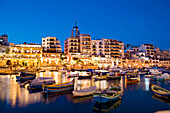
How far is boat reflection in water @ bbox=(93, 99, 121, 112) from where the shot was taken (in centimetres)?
1794

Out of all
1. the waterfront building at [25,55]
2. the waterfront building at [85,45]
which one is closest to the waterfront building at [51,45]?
the waterfront building at [25,55]

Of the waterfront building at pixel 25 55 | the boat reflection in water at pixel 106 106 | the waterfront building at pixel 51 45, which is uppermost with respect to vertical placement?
the waterfront building at pixel 51 45

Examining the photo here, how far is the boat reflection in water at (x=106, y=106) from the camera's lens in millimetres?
→ 17939

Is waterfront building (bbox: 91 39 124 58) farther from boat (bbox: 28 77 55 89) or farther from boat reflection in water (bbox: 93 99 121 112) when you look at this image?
boat reflection in water (bbox: 93 99 121 112)

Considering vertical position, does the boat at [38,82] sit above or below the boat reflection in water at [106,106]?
above

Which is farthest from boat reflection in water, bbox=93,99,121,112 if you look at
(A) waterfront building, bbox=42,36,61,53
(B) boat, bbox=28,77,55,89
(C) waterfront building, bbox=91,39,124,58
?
(C) waterfront building, bbox=91,39,124,58

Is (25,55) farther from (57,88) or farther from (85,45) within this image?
(57,88)

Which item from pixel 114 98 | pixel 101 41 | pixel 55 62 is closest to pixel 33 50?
pixel 55 62

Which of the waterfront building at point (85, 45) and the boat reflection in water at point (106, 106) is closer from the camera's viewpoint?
the boat reflection in water at point (106, 106)

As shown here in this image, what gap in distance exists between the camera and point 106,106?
1875cm

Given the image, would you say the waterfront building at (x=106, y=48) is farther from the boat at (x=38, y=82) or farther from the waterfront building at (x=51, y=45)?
the boat at (x=38, y=82)

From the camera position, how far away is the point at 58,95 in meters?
24.8

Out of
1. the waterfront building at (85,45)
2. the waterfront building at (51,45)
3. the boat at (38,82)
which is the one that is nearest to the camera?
the boat at (38,82)

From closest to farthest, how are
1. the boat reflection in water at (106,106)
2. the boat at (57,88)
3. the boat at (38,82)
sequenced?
the boat reflection in water at (106,106) < the boat at (57,88) < the boat at (38,82)
